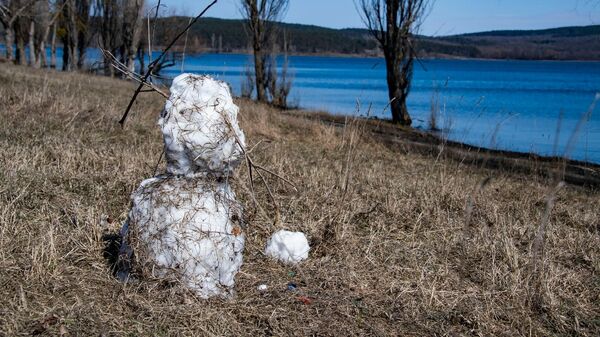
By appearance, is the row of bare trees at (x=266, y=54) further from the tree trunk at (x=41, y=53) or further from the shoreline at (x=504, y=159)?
the tree trunk at (x=41, y=53)

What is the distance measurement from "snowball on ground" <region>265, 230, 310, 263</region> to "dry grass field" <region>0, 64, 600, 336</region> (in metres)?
0.06

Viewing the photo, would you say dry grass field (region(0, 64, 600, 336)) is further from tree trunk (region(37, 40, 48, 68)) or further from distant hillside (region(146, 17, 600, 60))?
distant hillside (region(146, 17, 600, 60))

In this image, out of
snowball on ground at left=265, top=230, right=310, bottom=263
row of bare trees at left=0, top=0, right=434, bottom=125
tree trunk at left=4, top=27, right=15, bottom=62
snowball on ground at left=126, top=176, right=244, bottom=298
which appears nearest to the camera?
snowball on ground at left=126, top=176, right=244, bottom=298

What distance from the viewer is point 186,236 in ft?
10.9

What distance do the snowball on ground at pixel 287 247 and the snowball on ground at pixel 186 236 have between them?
551 mm

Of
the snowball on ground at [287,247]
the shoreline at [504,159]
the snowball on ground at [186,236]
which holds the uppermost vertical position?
the snowball on ground at [186,236]

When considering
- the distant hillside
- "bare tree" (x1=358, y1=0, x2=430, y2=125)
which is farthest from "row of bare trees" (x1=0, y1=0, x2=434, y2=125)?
the distant hillside

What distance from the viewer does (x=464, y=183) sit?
255 inches

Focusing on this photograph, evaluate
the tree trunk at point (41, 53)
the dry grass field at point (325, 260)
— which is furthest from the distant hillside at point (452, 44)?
the dry grass field at point (325, 260)

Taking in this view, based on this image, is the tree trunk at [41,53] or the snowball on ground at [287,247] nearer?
the snowball on ground at [287,247]

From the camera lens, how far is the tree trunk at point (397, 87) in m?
17.1

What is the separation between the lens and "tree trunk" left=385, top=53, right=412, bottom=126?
17.1 m

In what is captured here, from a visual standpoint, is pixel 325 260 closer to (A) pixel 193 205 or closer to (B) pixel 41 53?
(A) pixel 193 205

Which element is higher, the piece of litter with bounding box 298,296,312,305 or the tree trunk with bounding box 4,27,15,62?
the tree trunk with bounding box 4,27,15,62
